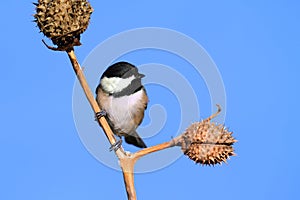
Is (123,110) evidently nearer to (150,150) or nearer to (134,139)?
(134,139)

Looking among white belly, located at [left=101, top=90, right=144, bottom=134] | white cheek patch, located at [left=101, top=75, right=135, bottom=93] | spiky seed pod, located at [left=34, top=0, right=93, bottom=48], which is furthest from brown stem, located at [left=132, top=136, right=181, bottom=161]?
white cheek patch, located at [left=101, top=75, right=135, bottom=93]

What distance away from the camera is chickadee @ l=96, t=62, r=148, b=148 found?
15.9 ft

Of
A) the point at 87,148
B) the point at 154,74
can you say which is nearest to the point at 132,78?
the point at 154,74

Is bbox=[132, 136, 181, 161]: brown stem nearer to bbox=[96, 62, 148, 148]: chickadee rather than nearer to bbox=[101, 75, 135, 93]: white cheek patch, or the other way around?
bbox=[96, 62, 148, 148]: chickadee

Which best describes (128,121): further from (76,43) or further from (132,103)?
(76,43)

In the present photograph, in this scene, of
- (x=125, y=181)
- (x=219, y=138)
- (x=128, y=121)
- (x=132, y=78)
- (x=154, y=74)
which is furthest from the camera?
(x=128, y=121)

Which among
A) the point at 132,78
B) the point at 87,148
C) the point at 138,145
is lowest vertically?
the point at 87,148

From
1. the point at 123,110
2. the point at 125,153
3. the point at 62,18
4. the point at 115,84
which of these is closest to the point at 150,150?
the point at 125,153

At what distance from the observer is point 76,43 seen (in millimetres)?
2576

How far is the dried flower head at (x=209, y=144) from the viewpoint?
2430mm

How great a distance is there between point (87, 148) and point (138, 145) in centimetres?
231

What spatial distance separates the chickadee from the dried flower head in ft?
7.26

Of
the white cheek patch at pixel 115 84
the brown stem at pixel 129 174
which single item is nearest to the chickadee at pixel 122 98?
the white cheek patch at pixel 115 84

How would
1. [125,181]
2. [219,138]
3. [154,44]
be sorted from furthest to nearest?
[154,44] → [219,138] → [125,181]
